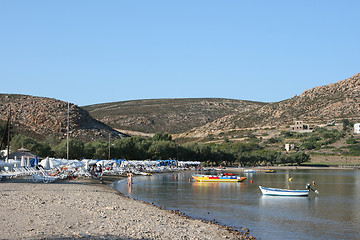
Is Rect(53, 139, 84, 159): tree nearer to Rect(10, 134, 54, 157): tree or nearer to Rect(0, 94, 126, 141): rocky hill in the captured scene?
Rect(10, 134, 54, 157): tree

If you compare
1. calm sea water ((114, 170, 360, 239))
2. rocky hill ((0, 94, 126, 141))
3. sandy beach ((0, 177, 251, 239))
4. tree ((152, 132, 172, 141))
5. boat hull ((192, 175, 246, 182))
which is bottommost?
calm sea water ((114, 170, 360, 239))

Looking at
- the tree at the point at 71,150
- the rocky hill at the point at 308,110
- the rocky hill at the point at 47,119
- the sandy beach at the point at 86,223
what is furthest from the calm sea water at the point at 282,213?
the rocky hill at the point at 308,110

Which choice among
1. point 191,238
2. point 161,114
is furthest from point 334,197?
point 161,114

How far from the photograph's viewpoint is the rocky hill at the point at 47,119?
106375 millimetres

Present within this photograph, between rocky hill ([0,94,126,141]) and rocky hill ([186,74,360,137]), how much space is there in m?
53.0

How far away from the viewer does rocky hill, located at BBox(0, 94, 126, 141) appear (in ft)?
349

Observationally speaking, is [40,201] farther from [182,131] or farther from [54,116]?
[182,131]

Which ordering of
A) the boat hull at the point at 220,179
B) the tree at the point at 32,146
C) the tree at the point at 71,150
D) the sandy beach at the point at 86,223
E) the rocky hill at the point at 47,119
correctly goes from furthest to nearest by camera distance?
the rocky hill at the point at 47,119
the tree at the point at 71,150
the tree at the point at 32,146
the boat hull at the point at 220,179
the sandy beach at the point at 86,223

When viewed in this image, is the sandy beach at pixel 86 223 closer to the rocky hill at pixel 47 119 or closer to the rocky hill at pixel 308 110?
the rocky hill at pixel 47 119

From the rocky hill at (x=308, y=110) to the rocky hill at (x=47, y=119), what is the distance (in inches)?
2087

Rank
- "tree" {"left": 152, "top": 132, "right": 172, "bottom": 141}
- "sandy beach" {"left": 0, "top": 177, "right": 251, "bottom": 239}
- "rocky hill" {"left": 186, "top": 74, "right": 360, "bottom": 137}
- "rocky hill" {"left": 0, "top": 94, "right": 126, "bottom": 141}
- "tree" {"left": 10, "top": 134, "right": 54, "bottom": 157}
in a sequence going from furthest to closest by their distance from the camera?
1. "rocky hill" {"left": 186, "top": 74, "right": 360, "bottom": 137}
2. "tree" {"left": 152, "top": 132, "right": 172, "bottom": 141}
3. "rocky hill" {"left": 0, "top": 94, "right": 126, "bottom": 141}
4. "tree" {"left": 10, "top": 134, "right": 54, "bottom": 157}
5. "sandy beach" {"left": 0, "top": 177, "right": 251, "bottom": 239}

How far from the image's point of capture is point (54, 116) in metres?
115

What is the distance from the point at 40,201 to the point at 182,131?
146102 mm

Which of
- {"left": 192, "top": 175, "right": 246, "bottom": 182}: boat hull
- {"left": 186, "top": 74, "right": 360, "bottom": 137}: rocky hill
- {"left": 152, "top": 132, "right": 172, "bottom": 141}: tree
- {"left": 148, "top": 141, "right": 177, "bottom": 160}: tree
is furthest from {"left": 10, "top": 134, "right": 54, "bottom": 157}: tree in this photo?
{"left": 186, "top": 74, "right": 360, "bottom": 137}: rocky hill
